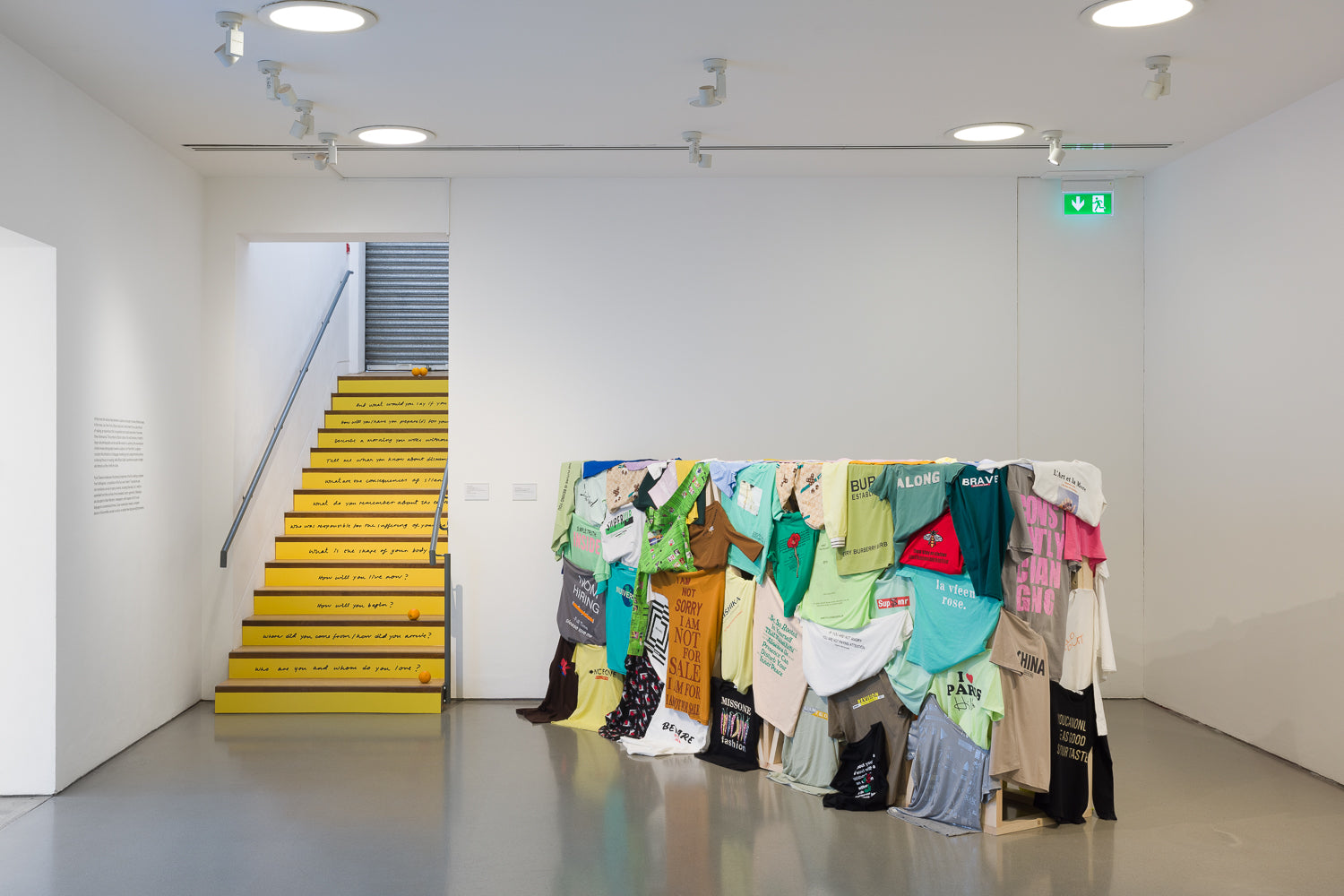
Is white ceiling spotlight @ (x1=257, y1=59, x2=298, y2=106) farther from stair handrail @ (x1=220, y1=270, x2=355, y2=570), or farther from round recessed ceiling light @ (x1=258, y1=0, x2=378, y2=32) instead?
stair handrail @ (x1=220, y1=270, x2=355, y2=570)

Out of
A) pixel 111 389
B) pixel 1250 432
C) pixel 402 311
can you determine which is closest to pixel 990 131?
pixel 1250 432

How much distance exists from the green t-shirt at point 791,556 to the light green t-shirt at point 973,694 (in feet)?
2.49

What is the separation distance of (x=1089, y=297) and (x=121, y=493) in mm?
5693

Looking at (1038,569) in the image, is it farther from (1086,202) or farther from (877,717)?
(1086,202)

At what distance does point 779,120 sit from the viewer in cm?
554

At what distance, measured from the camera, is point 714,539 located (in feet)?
17.7

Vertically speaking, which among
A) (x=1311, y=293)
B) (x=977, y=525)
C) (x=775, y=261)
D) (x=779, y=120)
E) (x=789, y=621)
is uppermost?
(x=779, y=120)

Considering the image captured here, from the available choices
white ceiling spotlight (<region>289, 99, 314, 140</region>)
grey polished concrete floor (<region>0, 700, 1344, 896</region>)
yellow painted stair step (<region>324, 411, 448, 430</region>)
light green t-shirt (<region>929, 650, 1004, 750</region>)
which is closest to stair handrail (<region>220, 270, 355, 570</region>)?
yellow painted stair step (<region>324, 411, 448, 430</region>)

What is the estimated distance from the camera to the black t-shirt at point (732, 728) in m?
5.25

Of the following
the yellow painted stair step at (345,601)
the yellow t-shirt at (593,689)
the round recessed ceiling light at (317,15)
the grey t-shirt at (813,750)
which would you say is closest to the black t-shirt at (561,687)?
the yellow t-shirt at (593,689)

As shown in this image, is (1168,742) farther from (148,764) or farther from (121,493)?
(121,493)

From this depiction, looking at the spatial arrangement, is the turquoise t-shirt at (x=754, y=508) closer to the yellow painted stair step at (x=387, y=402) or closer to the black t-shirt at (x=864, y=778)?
the black t-shirt at (x=864, y=778)

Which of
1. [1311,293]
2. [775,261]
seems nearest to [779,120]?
[775,261]

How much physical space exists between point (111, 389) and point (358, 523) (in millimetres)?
2546
